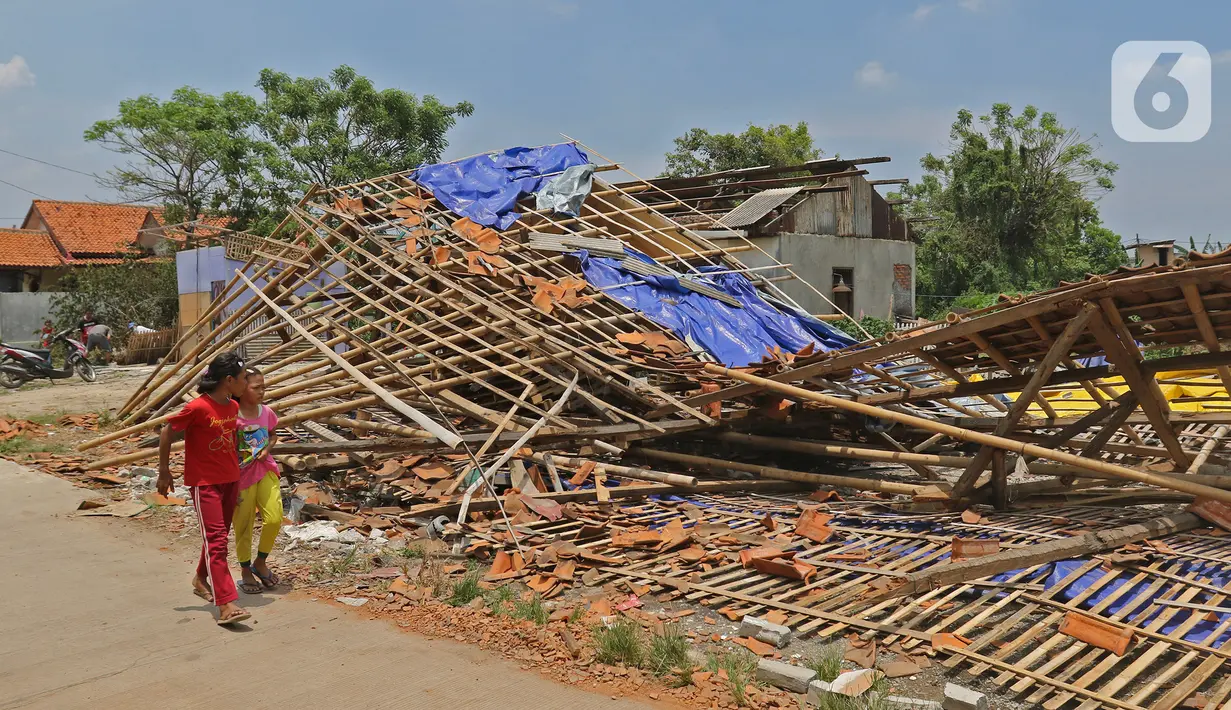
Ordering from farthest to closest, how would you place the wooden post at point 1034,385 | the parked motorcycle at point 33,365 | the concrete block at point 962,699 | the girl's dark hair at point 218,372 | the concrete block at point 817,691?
the parked motorcycle at point 33,365, the wooden post at point 1034,385, the girl's dark hair at point 218,372, the concrete block at point 817,691, the concrete block at point 962,699

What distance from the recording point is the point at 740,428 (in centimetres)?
842

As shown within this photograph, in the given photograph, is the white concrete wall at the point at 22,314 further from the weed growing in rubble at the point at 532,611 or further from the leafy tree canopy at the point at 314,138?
the weed growing in rubble at the point at 532,611

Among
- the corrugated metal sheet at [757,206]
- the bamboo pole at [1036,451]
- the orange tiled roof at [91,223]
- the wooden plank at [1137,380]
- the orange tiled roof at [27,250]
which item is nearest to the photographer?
the bamboo pole at [1036,451]

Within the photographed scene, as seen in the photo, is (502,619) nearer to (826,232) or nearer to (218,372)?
(218,372)

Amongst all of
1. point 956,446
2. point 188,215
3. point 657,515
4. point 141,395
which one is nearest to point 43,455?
point 141,395

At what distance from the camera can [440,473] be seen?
745 cm

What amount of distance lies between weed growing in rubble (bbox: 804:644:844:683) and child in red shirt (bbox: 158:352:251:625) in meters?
2.85

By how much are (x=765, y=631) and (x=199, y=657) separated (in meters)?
2.64

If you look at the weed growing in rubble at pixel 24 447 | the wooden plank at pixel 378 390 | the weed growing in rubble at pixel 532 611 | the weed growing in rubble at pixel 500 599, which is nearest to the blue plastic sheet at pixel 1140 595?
the weed growing in rubble at pixel 532 611

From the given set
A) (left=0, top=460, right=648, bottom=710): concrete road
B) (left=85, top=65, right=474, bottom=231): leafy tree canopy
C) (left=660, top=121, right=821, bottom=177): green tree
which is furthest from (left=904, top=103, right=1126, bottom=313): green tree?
(left=0, top=460, right=648, bottom=710): concrete road

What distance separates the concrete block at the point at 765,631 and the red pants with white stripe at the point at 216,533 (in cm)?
261

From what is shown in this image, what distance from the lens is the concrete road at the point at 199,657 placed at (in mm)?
3670

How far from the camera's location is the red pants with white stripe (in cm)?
455

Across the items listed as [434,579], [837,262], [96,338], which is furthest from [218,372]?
[837,262]
